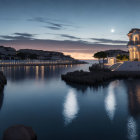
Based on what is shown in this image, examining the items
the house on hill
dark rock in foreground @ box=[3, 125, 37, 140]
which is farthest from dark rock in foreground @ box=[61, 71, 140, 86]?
dark rock in foreground @ box=[3, 125, 37, 140]

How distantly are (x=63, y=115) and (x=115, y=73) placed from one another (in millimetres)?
27283

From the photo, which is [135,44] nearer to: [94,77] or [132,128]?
[94,77]

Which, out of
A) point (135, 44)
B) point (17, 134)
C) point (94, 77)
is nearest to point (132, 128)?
point (17, 134)

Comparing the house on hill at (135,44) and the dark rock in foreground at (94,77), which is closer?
the dark rock in foreground at (94,77)

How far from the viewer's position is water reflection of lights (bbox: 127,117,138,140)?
9188 millimetres

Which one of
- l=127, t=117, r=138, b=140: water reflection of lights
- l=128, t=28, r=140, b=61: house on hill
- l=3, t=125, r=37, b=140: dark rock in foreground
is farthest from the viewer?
l=128, t=28, r=140, b=61: house on hill

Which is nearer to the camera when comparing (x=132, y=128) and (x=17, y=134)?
(x=17, y=134)

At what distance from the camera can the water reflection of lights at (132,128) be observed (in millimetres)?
9188

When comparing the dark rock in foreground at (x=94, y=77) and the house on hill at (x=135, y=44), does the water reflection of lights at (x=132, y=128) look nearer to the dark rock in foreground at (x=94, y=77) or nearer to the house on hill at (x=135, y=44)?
the dark rock in foreground at (x=94, y=77)

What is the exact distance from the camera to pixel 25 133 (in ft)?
24.1

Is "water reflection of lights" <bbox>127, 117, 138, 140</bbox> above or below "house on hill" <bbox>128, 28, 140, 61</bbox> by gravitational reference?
below

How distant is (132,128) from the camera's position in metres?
10.3

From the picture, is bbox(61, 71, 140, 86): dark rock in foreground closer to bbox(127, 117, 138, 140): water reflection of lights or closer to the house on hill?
the house on hill

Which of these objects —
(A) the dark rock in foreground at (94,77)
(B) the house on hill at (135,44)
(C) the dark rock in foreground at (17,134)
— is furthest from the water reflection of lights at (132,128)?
(B) the house on hill at (135,44)
